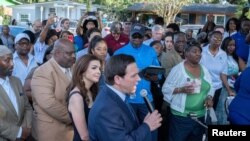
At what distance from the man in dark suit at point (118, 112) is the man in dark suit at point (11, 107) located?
1.38 m

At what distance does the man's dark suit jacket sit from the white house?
1504 inches

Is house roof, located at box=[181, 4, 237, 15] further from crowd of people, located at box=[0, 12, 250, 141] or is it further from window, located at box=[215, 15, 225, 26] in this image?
crowd of people, located at box=[0, 12, 250, 141]

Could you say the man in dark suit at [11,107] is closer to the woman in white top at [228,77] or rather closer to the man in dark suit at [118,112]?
the man in dark suit at [118,112]

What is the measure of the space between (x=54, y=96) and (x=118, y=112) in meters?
1.30

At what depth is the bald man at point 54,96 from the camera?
13.0 ft

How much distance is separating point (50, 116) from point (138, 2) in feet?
135

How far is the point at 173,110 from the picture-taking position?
216 inches

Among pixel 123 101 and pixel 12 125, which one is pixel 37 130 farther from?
pixel 123 101

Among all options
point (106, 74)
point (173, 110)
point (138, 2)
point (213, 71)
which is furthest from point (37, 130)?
point (138, 2)

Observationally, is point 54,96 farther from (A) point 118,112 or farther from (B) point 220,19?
(B) point 220,19

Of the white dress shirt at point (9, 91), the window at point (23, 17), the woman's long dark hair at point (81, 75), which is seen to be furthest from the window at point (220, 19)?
the woman's long dark hair at point (81, 75)

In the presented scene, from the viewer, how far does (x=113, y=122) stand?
9.26ft

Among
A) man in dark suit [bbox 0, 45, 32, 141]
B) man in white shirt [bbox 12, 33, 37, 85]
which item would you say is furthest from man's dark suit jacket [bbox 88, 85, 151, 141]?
man in white shirt [bbox 12, 33, 37, 85]

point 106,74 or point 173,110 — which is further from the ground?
point 106,74
